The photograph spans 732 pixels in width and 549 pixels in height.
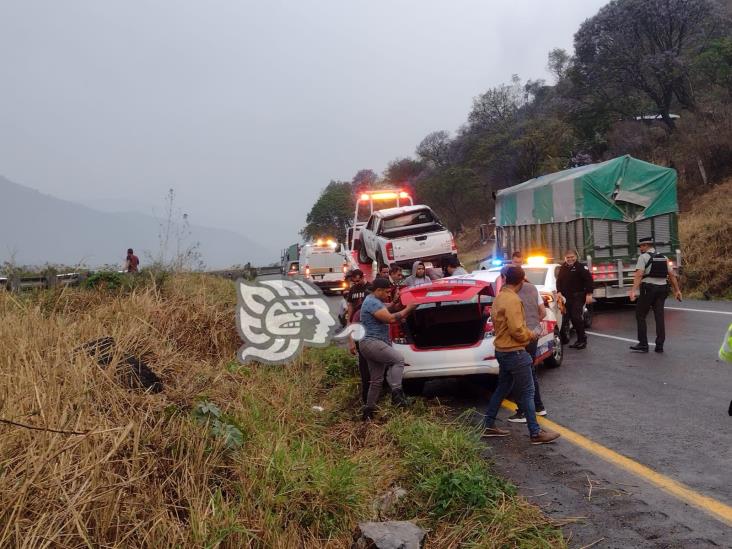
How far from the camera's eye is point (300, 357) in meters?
9.70

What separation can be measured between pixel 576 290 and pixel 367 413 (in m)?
5.38

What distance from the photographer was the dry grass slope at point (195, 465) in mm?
3590

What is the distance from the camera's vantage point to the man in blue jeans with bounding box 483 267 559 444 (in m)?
6.15

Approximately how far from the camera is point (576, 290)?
1097 centimetres

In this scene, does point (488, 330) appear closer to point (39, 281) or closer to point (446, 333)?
point (446, 333)

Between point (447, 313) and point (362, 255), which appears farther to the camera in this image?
point (362, 255)

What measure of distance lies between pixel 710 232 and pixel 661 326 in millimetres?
12165

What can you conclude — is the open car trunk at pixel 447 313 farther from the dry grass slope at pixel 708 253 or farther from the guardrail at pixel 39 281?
the dry grass slope at pixel 708 253

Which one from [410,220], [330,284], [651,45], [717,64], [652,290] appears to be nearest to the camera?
[652,290]

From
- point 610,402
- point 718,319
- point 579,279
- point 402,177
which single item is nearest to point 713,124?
point 718,319

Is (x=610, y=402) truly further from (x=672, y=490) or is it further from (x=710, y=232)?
(x=710, y=232)

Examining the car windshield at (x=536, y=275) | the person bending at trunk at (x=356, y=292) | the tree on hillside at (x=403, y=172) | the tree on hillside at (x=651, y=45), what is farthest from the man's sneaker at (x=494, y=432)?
the tree on hillside at (x=403, y=172)

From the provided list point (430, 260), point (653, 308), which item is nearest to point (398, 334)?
point (653, 308)

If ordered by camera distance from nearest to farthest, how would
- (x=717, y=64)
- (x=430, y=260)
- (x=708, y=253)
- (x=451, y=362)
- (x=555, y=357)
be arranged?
(x=451, y=362) < (x=555, y=357) < (x=430, y=260) < (x=708, y=253) < (x=717, y=64)
